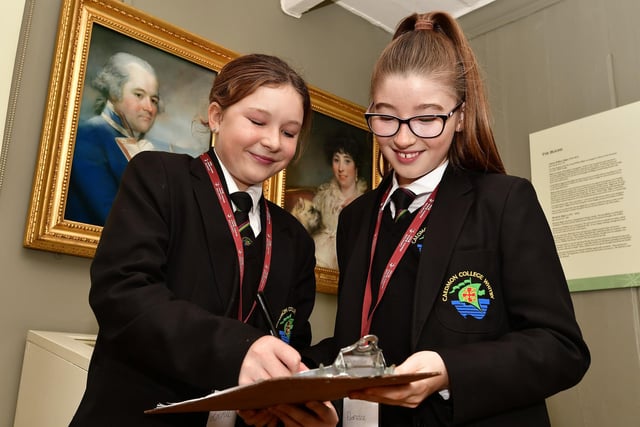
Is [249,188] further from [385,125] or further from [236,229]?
[385,125]

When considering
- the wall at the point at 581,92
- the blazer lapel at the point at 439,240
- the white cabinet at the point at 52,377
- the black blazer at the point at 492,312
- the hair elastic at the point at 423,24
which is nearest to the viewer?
the black blazer at the point at 492,312

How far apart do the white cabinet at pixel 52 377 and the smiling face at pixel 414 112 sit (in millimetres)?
985

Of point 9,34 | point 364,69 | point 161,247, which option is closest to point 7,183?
point 9,34

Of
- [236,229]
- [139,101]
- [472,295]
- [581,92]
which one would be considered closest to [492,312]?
[472,295]

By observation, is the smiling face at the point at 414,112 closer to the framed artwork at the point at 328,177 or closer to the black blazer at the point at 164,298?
the black blazer at the point at 164,298

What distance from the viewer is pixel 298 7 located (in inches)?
120

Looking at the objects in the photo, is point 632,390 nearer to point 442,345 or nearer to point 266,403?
point 442,345

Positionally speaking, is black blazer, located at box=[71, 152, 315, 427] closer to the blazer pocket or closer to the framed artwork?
the blazer pocket

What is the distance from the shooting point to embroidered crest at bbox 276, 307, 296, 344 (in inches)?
53.4

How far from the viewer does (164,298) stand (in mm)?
1085

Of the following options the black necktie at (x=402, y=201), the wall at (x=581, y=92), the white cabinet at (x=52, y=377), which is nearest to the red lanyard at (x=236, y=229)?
the black necktie at (x=402, y=201)

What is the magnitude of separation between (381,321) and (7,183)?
1391mm

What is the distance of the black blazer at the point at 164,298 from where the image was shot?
1043 mm

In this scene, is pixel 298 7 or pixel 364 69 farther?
pixel 364 69
